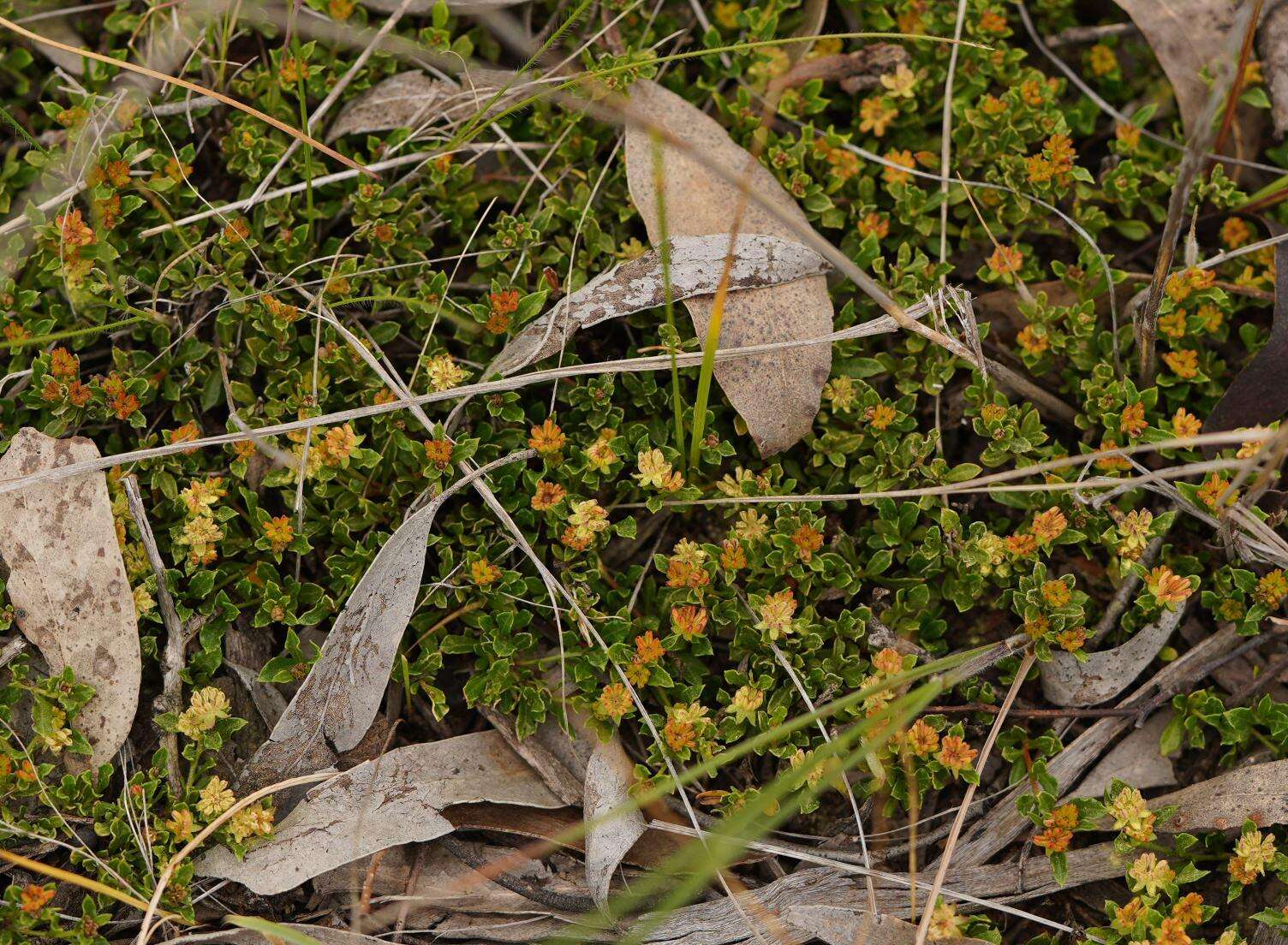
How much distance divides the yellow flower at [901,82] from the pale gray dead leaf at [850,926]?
2.73m

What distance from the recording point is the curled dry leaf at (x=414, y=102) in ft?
13.0

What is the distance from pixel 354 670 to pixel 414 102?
2.00 metres

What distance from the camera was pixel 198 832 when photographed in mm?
3262

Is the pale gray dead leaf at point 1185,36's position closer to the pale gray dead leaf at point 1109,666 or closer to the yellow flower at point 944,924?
the pale gray dead leaf at point 1109,666

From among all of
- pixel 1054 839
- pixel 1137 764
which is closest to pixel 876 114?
pixel 1137 764

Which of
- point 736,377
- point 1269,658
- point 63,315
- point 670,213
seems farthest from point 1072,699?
point 63,315

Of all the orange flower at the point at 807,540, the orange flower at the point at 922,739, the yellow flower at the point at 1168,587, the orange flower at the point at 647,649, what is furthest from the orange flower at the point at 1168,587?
the orange flower at the point at 647,649

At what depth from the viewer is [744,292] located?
3.71 meters

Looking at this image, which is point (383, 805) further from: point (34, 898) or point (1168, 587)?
point (1168, 587)

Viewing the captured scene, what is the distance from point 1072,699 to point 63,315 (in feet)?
11.6

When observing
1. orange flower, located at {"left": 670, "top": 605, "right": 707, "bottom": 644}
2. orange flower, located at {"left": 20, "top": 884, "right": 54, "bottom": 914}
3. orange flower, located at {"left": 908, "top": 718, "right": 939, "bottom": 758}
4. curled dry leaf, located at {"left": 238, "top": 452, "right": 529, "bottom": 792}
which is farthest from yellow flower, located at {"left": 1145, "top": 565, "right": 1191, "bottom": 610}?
orange flower, located at {"left": 20, "top": 884, "right": 54, "bottom": 914}

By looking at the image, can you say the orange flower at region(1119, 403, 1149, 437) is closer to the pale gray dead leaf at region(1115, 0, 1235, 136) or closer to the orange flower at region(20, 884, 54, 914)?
the pale gray dead leaf at region(1115, 0, 1235, 136)

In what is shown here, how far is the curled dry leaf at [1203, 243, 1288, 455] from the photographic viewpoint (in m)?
3.64

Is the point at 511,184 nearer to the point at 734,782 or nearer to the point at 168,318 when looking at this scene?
the point at 168,318
